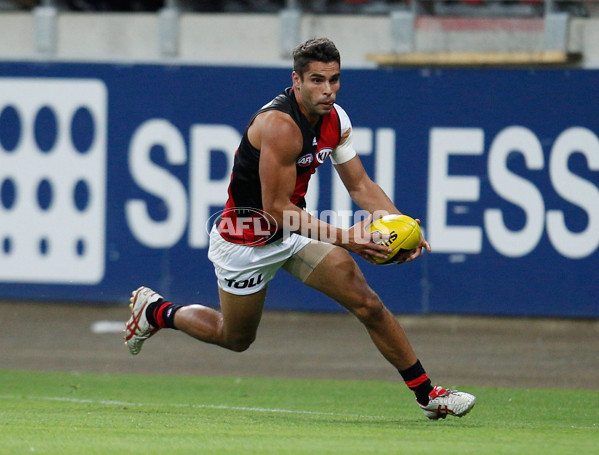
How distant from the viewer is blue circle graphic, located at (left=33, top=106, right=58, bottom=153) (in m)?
16.0

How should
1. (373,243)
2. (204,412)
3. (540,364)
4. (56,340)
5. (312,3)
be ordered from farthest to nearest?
(312,3) < (56,340) < (540,364) < (204,412) < (373,243)

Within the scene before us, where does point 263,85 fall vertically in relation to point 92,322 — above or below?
above

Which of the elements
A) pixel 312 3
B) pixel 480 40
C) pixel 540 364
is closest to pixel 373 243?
pixel 540 364

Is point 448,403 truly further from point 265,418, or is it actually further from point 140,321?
point 140,321

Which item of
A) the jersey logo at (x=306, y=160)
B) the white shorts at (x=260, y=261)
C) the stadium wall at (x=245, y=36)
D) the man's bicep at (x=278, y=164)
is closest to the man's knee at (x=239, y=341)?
the white shorts at (x=260, y=261)

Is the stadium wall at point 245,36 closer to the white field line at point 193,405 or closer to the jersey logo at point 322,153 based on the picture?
the white field line at point 193,405

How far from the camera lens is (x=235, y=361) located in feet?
42.3

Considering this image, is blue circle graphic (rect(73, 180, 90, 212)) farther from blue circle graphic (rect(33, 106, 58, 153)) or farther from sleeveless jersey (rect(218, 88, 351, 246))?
sleeveless jersey (rect(218, 88, 351, 246))

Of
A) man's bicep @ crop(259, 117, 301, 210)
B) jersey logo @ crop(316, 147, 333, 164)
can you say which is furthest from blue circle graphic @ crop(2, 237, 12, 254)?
man's bicep @ crop(259, 117, 301, 210)

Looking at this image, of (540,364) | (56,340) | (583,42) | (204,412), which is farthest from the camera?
(583,42)

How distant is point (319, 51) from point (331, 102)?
0.35 m

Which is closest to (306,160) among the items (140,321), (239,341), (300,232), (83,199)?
(300,232)

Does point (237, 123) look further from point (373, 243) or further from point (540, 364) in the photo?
point (373, 243)

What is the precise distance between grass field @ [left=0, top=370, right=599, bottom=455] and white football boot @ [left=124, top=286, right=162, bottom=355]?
54cm
